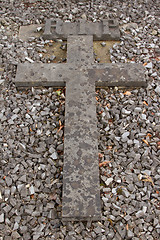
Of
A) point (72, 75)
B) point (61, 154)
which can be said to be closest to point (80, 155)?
point (61, 154)

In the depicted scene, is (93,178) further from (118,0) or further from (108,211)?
(118,0)

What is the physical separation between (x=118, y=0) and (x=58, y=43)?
6.10 feet

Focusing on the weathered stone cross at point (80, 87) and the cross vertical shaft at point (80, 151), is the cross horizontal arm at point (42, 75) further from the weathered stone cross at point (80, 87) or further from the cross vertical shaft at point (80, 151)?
the cross vertical shaft at point (80, 151)

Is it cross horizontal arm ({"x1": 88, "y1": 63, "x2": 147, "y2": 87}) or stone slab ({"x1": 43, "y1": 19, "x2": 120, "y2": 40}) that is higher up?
stone slab ({"x1": 43, "y1": 19, "x2": 120, "y2": 40})

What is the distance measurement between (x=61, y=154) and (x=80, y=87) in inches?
39.2

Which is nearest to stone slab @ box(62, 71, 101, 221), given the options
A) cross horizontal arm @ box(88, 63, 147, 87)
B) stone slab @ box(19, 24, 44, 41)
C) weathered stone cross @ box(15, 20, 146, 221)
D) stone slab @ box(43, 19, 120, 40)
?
weathered stone cross @ box(15, 20, 146, 221)

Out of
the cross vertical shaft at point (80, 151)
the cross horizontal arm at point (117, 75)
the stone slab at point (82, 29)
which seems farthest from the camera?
the stone slab at point (82, 29)

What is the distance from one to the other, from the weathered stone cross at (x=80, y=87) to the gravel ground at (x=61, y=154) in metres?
0.17

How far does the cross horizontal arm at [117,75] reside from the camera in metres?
3.69

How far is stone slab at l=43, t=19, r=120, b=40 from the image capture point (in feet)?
14.8

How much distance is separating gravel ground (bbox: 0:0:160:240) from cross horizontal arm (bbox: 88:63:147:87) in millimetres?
128

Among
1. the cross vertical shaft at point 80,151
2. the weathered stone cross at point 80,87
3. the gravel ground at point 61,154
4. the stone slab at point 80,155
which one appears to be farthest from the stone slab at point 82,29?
the stone slab at point 80,155

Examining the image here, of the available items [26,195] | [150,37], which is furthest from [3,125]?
[150,37]

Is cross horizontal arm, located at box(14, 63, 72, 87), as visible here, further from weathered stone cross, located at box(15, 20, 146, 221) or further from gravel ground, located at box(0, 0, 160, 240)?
gravel ground, located at box(0, 0, 160, 240)
